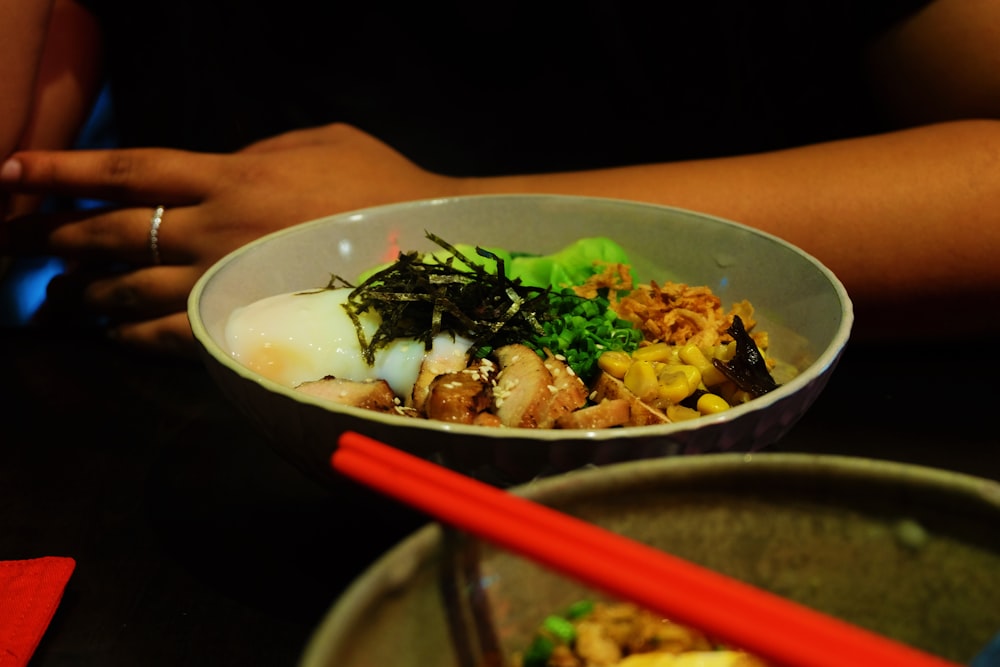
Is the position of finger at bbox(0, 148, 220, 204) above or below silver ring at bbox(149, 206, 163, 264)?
above

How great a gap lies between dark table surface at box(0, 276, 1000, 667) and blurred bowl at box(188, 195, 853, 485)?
11 centimetres

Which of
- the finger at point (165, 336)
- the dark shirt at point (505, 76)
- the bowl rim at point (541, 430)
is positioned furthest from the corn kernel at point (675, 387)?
the dark shirt at point (505, 76)

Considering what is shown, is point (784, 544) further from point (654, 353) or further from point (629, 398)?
point (654, 353)

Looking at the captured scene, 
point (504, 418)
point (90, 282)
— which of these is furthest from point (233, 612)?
point (90, 282)

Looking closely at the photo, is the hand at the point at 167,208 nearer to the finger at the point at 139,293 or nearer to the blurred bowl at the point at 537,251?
the finger at the point at 139,293

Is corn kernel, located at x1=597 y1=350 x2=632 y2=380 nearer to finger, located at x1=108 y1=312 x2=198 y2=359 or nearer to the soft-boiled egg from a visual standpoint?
the soft-boiled egg

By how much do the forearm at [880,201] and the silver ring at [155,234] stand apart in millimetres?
797

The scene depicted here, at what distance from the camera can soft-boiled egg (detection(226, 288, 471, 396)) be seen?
956 millimetres

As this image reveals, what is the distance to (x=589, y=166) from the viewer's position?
2.04m

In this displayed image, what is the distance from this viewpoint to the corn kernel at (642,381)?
892 mm

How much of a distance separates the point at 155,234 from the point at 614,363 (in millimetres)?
987

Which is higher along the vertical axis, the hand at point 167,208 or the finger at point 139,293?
the hand at point 167,208

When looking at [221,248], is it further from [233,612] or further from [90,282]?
[233,612]

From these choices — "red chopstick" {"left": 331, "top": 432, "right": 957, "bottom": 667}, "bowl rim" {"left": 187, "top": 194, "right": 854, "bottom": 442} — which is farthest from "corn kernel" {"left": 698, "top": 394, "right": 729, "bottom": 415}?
"red chopstick" {"left": 331, "top": 432, "right": 957, "bottom": 667}
